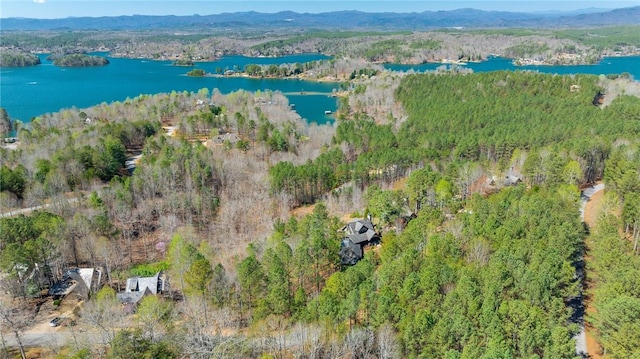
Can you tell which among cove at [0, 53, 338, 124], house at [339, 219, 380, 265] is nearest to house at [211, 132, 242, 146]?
cove at [0, 53, 338, 124]

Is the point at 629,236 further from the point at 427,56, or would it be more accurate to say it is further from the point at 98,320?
the point at 427,56

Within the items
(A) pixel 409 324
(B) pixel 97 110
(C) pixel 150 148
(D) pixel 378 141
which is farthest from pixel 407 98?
(A) pixel 409 324

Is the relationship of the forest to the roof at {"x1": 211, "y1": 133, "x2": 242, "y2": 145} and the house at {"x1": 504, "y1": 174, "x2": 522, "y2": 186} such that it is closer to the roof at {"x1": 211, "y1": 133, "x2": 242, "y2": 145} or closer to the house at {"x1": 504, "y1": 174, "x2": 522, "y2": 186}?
the house at {"x1": 504, "y1": 174, "x2": 522, "y2": 186}

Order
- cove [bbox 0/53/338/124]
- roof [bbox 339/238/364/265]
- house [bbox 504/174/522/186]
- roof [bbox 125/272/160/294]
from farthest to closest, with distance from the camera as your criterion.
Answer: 1. cove [bbox 0/53/338/124]
2. house [bbox 504/174/522/186]
3. roof [bbox 339/238/364/265]
4. roof [bbox 125/272/160/294]

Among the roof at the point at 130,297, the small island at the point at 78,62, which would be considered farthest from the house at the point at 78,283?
the small island at the point at 78,62

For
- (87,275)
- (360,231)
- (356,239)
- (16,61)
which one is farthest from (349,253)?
(16,61)

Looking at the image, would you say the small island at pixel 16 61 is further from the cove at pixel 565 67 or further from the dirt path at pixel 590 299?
the dirt path at pixel 590 299

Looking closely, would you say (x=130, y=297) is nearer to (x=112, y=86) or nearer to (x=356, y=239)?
(x=356, y=239)

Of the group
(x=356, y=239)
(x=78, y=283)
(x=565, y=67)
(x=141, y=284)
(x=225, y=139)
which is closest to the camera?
(x=141, y=284)
